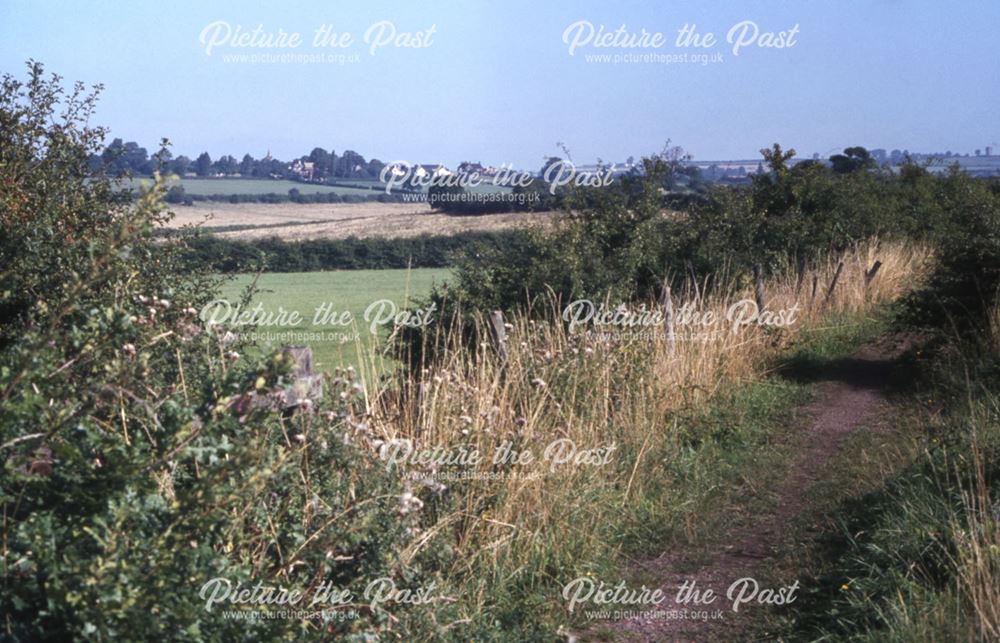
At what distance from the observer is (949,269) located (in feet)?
40.5

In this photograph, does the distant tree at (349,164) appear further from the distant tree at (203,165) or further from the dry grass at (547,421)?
the dry grass at (547,421)

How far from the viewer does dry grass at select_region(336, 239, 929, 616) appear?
5.70 m

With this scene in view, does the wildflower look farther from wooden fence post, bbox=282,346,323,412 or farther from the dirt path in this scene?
the dirt path

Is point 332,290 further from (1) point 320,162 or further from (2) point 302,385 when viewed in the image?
(2) point 302,385

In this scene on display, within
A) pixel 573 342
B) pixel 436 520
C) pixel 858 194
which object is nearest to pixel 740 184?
pixel 858 194

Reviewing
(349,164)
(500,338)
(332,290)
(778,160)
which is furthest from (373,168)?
(500,338)

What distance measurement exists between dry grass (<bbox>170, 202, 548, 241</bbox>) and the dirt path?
82.4ft

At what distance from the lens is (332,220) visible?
6119 cm

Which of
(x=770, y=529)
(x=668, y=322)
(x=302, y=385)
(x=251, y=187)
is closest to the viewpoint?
(x=302, y=385)

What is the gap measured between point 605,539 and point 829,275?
1197 cm

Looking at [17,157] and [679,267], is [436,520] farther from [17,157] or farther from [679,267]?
[679,267]

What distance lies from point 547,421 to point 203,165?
5107 centimetres

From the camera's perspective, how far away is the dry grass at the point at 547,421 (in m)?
5.70

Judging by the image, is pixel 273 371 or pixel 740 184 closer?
pixel 273 371
